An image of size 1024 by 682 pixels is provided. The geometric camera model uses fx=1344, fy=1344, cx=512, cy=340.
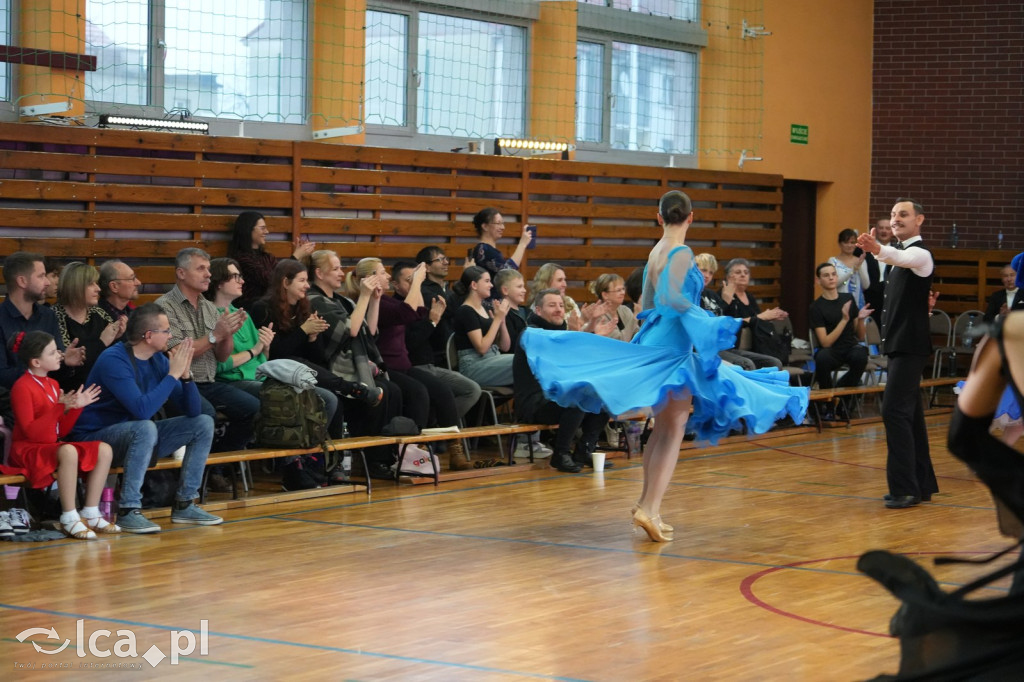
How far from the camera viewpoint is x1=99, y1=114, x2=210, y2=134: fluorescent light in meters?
9.33

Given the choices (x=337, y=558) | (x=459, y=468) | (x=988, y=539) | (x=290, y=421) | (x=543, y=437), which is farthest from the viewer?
(x=543, y=437)

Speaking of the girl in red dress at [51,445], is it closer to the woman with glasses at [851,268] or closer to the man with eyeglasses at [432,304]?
the man with eyeglasses at [432,304]

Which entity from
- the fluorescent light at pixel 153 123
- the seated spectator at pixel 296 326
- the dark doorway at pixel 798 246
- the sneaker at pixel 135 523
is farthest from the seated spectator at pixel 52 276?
the dark doorway at pixel 798 246

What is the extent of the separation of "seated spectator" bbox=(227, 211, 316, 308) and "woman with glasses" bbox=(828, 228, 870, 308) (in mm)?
5723

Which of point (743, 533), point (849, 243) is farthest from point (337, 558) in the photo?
point (849, 243)

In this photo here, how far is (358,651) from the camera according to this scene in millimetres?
4777

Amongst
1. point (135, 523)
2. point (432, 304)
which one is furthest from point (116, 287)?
point (432, 304)

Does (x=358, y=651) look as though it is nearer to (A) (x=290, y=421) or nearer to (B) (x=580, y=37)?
(A) (x=290, y=421)

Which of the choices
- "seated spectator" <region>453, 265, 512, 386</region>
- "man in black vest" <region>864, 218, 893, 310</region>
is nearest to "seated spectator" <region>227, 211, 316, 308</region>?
"seated spectator" <region>453, 265, 512, 386</region>

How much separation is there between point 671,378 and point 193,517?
8.83ft

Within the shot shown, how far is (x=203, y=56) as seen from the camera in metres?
10.4

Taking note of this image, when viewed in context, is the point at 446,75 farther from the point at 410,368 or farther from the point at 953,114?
the point at 953,114

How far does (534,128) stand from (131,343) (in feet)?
21.8

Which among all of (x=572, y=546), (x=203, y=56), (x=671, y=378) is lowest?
(x=572, y=546)
